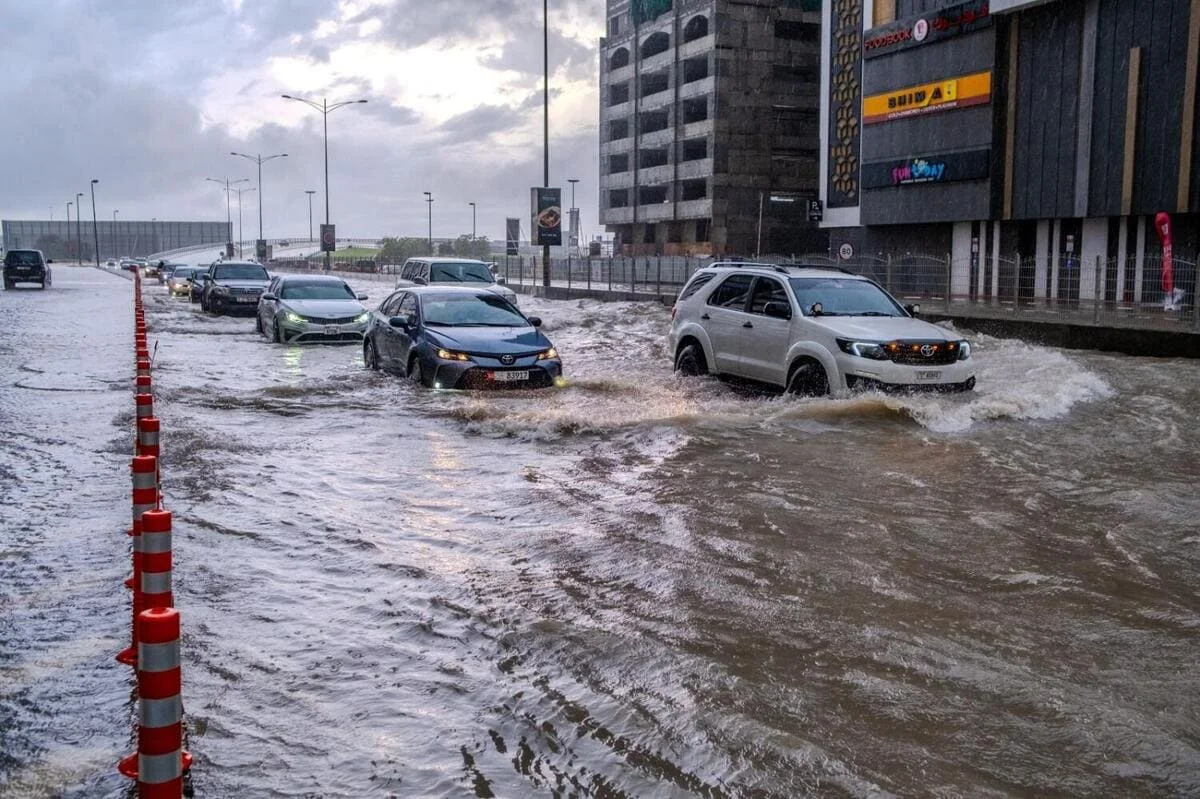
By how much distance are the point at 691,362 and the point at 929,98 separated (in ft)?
94.7

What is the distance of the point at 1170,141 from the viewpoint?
31.1 meters

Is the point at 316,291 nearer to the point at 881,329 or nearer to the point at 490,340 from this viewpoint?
the point at 490,340

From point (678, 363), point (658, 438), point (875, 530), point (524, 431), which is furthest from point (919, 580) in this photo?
point (678, 363)

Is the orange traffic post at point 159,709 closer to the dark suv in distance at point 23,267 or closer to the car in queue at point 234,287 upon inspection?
the car in queue at point 234,287

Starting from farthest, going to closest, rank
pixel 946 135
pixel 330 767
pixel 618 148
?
pixel 618 148 → pixel 946 135 → pixel 330 767

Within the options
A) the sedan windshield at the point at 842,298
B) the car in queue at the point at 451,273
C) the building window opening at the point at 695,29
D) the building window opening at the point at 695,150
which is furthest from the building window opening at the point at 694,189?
the sedan windshield at the point at 842,298

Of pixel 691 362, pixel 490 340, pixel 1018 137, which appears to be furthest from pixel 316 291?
pixel 1018 137

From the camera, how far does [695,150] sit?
2940 inches

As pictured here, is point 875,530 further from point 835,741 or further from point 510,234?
point 510,234

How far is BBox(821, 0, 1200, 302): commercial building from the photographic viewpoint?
1207 inches

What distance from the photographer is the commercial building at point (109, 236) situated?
15275 centimetres

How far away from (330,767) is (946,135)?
38819 mm

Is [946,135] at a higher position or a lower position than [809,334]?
higher

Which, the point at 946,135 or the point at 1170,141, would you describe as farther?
the point at 946,135
